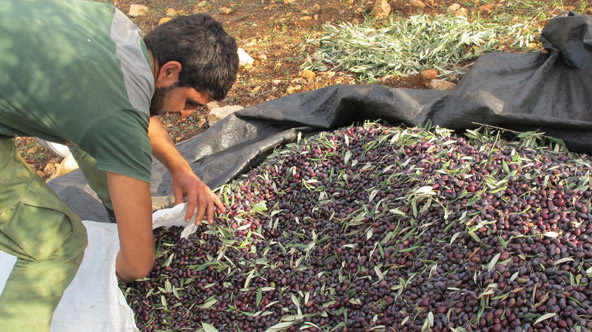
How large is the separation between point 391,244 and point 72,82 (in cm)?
126

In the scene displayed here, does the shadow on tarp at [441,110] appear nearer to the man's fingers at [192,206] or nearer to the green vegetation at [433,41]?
the man's fingers at [192,206]

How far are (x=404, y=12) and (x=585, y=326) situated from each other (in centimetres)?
390

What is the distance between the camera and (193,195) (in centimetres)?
204

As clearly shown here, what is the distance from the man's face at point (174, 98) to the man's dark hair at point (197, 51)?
0.03 m

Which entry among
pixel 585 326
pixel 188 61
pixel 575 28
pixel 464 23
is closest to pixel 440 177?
pixel 585 326

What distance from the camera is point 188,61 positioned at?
1586mm

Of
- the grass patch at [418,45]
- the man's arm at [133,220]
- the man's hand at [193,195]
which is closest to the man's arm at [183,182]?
the man's hand at [193,195]

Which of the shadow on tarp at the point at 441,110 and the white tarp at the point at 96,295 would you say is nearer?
the white tarp at the point at 96,295

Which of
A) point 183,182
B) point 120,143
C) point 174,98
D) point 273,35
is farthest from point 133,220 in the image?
point 273,35

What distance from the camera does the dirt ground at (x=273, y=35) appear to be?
3.71 metres

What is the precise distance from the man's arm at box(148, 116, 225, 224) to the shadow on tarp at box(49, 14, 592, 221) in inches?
15.0

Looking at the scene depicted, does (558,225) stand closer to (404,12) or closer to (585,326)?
(585,326)

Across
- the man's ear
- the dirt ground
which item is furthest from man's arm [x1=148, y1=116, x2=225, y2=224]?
the dirt ground

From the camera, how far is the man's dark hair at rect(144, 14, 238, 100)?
1.59 m
